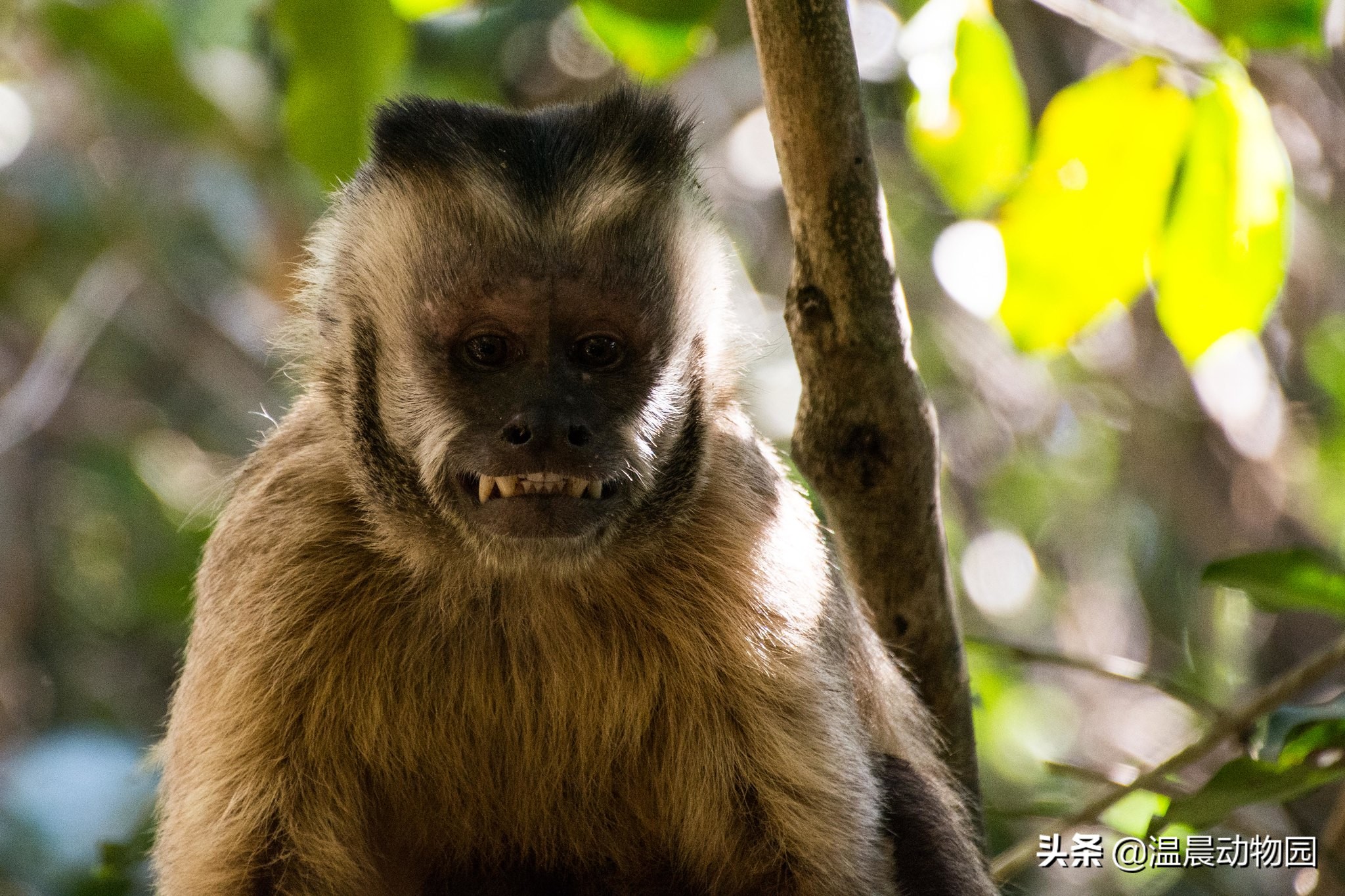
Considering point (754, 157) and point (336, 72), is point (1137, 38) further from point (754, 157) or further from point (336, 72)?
point (754, 157)

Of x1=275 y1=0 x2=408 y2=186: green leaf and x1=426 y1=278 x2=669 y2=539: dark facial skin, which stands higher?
x1=275 y1=0 x2=408 y2=186: green leaf

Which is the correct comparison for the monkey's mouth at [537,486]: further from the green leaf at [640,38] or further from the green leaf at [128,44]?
the green leaf at [128,44]

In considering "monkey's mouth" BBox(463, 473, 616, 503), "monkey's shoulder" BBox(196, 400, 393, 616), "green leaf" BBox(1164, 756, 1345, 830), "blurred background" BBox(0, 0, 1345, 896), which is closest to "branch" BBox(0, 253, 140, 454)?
"blurred background" BBox(0, 0, 1345, 896)

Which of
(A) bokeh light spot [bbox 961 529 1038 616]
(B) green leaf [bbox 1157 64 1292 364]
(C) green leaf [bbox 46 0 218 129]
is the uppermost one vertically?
(C) green leaf [bbox 46 0 218 129]

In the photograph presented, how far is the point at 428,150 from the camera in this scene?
3035 mm

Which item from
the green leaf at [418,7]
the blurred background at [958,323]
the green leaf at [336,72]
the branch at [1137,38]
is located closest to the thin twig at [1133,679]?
the blurred background at [958,323]

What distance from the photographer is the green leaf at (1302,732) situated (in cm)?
283

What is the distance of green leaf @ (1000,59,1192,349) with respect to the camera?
314cm

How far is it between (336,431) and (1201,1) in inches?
78.7

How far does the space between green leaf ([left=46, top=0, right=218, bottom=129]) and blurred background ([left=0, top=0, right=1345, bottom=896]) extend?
14mm

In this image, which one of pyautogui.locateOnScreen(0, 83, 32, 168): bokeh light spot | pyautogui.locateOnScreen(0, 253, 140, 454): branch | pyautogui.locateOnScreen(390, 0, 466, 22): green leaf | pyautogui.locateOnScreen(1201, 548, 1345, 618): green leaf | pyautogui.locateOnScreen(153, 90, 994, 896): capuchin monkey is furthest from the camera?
pyautogui.locateOnScreen(0, 83, 32, 168): bokeh light spot

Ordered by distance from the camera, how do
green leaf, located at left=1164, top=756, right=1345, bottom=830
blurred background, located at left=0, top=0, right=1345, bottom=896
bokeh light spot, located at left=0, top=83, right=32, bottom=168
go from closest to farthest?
green leaf, located at left=1164, top=756, right=1345, bottom=830 < blurred background, located at left=0, top=0, right=1345, bottom=896 < bokeh light spot, located at left=0, top=83, right=32, bottom=168

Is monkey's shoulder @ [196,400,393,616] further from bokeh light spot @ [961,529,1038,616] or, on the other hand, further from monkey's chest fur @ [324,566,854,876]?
bokeh light spot @ [961,529,1038,616]

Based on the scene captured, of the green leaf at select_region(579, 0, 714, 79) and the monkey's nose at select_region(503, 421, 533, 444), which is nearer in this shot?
the monkey's nose at select_region(503, 421, 533, 444)
